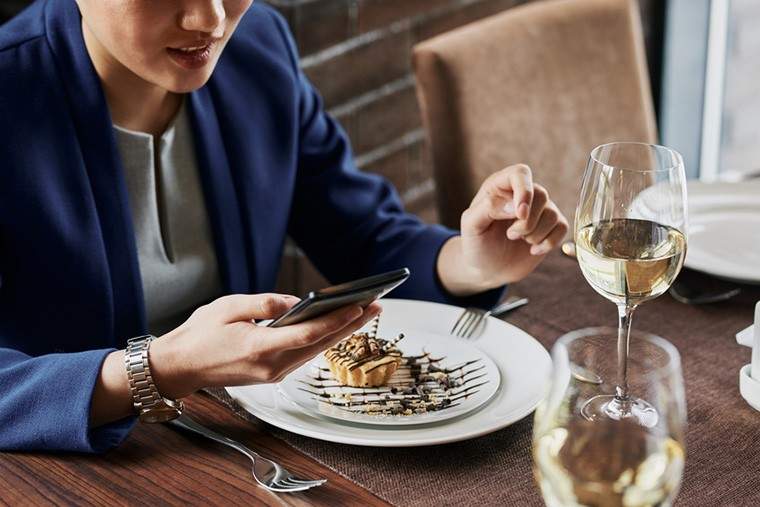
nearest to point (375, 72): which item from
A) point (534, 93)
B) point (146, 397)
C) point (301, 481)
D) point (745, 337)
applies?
point (534, 93)

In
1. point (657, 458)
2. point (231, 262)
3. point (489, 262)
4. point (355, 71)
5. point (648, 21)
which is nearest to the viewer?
point (657, 458)

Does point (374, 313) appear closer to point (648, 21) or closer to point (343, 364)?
point (343, 364)

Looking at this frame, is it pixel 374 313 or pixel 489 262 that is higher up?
pixel 374 313

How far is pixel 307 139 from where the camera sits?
1589mm

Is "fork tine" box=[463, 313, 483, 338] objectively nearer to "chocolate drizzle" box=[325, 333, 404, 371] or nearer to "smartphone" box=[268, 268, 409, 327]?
"chocolate drizzle" box=[325, 333, 404, 371]

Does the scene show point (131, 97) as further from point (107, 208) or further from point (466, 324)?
point (466, 324)

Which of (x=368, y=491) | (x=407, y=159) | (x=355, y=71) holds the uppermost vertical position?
(x=368, y=491)

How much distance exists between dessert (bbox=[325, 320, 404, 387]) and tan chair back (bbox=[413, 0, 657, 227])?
2.28ft

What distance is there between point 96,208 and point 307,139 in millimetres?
389

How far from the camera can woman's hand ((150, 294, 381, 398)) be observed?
949 millimetres

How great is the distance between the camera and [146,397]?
1019 millimetres

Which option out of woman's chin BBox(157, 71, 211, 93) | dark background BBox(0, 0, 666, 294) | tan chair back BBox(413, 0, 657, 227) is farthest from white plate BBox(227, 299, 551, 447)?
dark background BBox(0, 0, 666, 294)

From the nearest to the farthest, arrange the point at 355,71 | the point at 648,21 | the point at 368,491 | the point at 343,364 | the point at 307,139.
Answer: the point at 368,491 → the point at 343,364 → the point at 307,139 → the point at 355,71 → the point at 648,21

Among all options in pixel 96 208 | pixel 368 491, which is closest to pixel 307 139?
pixel 96 208
